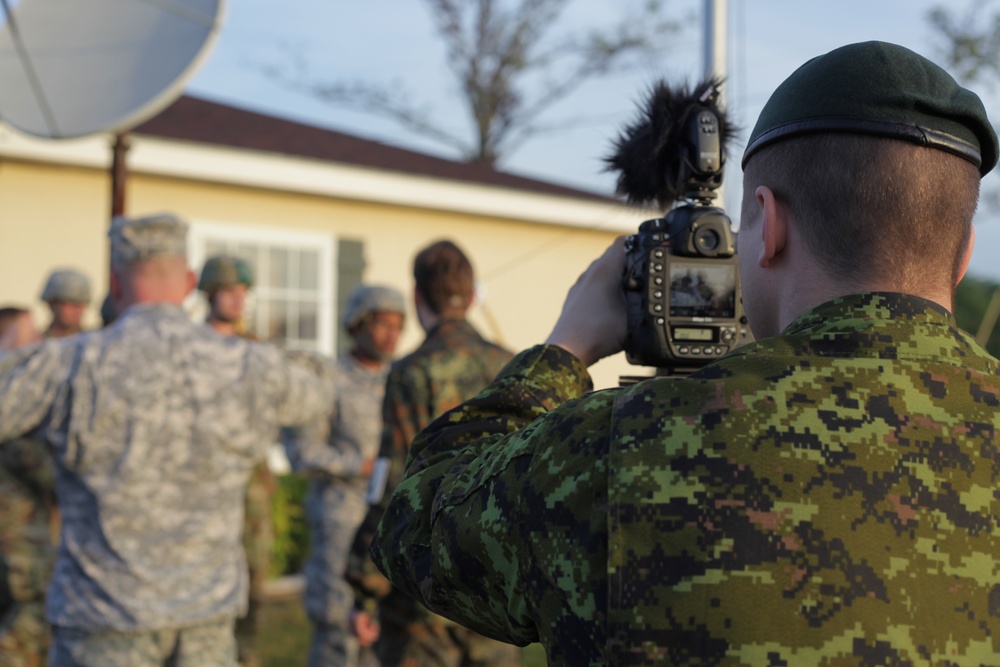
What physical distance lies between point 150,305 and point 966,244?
2.97 m

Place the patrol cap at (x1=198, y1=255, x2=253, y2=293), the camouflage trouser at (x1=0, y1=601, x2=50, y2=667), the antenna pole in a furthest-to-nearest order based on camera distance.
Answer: the antenna pole → the patrol cap at (x1=198, y1=255, x2=253, y2=293) → the camouflage trouser at (x1=0, y1=601, x2=50, y2=667)

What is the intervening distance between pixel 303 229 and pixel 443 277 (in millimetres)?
6045

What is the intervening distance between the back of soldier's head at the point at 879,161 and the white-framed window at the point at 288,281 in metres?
8.51

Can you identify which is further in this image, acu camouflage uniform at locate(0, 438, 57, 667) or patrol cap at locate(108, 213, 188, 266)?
acu camouflage uniform at locate(0, 438, 57, 667)

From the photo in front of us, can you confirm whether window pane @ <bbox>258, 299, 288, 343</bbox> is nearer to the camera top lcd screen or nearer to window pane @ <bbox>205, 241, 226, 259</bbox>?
window pane @ <bbox>205, 241, 226, 259</bbox>

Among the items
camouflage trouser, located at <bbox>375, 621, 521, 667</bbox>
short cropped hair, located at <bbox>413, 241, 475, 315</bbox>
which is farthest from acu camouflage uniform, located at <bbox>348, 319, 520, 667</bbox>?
short cropped hair, located at <bbox>413, 241, 475, 315</bbox>

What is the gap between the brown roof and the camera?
32.9ft

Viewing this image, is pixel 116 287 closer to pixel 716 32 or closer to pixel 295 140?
pixel 716 32

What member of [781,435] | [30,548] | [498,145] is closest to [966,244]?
[781,435]

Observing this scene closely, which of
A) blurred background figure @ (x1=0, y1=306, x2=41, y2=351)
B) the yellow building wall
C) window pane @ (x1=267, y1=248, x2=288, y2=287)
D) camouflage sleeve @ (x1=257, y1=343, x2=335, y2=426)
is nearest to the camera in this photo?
camouflage sleeve @ (x1=257, y1=343, x2=335, y2=426)

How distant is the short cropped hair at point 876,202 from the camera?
4.30ft

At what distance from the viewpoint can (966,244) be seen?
4.58 feet

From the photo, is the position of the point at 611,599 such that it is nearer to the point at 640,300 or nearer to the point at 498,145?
the point at 640,300

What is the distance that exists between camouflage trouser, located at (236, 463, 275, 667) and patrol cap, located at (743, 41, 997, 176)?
17.7ft
